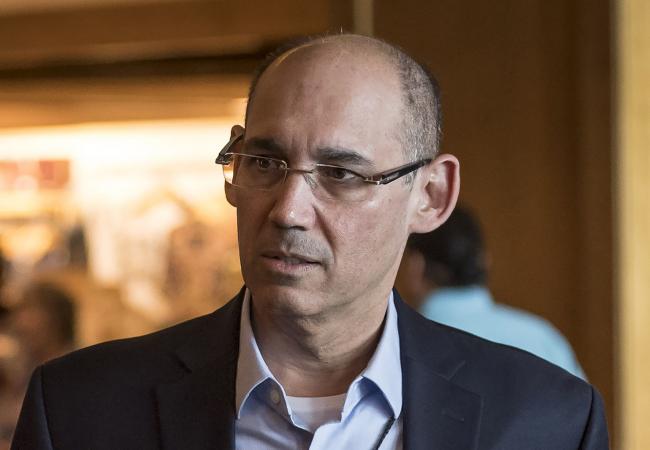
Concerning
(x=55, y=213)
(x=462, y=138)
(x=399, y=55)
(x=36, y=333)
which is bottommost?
(x=36, y=333)

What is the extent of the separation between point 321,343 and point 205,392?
0.18 m

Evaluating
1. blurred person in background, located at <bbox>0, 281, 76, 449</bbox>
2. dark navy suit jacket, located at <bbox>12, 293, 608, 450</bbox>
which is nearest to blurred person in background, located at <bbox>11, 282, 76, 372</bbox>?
blurred person in background, located at <bbox>0, 281, 76, 449</bbox>

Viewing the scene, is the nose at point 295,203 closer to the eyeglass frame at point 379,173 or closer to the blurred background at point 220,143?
the eyeglass frame at point 379,173

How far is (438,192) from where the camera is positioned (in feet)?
5.92

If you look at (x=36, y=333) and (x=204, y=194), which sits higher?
(x=204, y=194)

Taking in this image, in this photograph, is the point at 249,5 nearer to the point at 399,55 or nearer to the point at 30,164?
the point at 30,164

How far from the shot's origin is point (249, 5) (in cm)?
523

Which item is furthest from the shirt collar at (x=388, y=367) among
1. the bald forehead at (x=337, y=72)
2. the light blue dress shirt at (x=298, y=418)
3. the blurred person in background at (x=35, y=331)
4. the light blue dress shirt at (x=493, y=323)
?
the blurred person in background at (x=35, y=331)

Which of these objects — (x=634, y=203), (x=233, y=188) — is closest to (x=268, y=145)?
(x=233, y=188)

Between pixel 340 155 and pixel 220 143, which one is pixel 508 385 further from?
pixel 220 143

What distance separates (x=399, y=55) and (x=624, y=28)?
273cm

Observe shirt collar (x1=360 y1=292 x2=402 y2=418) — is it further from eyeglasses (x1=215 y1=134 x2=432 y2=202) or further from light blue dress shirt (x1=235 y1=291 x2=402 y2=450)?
eyeglasses (x1=215 y1=134 x2=432 y2=202)

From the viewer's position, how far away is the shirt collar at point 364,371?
1644 millimetres

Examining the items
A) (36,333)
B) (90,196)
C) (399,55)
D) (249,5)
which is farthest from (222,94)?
(399,55)
